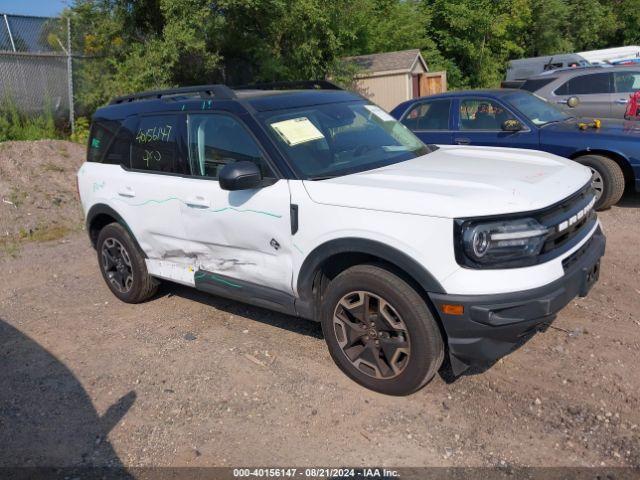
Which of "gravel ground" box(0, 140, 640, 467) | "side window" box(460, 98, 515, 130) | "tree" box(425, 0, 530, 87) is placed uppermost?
"tree" box(425, 0, 530, 87)

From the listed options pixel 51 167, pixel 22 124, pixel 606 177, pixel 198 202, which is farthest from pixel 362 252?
pixel 22 124

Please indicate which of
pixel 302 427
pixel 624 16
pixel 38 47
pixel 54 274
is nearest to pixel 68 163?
pixel 38 47

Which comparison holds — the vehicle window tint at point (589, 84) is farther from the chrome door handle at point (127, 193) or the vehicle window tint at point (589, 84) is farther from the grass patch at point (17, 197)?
the grass patch at point (17, 197)

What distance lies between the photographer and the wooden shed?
18609 mm

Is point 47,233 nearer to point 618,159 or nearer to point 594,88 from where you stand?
point 618,159

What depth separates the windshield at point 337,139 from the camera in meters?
3.86

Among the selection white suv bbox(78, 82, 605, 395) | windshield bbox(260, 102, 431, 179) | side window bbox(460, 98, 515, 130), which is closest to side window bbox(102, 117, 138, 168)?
white suv bbox(78, 82, 605, 395)

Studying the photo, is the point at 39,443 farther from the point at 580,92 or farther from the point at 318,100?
the point at 580,92

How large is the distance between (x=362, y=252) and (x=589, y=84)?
9438 millimetres

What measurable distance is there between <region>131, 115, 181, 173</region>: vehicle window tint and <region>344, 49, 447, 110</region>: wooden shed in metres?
14.0

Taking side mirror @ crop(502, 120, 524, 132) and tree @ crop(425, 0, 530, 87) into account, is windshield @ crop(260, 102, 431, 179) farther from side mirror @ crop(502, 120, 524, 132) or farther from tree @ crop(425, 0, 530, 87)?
tree @ crop(425, 0, 530, 87)

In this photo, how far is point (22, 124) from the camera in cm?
1183

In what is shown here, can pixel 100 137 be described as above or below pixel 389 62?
below

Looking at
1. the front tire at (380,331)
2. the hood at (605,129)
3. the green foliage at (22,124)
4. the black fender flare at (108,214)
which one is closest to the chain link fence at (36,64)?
the green foliage at (22,124)
